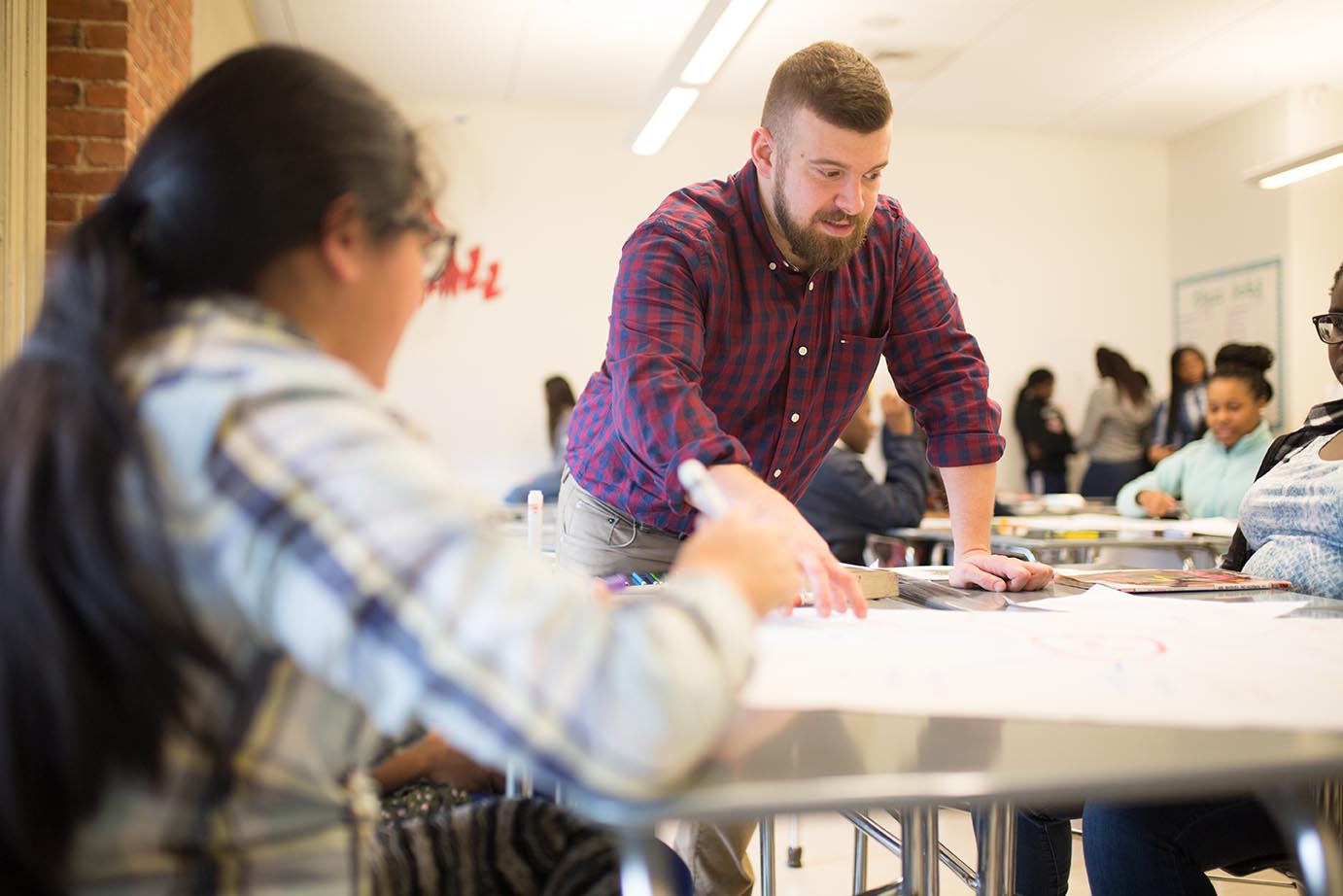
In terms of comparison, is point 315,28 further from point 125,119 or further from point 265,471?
point 265,471

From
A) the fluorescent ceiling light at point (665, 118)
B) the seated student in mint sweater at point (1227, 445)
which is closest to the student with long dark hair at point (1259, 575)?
the seated student in mint sweater at point (1227, 445)

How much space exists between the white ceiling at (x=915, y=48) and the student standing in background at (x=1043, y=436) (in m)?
1.70

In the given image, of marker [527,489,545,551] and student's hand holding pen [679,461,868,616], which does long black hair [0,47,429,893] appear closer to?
student's hand holding pen [679,461,868,616]

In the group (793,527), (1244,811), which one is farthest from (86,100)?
(1244,811)

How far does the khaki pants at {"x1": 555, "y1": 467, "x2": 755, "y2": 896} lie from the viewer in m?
1.65

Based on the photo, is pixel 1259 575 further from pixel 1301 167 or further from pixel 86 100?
pixel 1301 167

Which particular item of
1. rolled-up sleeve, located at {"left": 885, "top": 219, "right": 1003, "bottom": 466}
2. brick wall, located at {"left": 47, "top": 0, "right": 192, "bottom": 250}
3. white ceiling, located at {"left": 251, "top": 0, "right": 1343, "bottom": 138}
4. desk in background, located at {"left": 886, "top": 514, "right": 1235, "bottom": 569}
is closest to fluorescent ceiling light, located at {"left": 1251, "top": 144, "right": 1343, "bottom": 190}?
white ceiling, located at {"left": 251, "top": 0, "right": 1343, "bottom": 138}

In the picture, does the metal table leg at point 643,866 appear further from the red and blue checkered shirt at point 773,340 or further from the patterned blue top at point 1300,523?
the patterned blue top at point 1300,523

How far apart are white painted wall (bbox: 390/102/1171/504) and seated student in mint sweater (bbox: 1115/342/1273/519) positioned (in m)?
2.82

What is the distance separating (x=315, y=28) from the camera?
16.8ft

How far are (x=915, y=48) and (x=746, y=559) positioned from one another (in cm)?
514

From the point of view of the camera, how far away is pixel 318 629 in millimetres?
522

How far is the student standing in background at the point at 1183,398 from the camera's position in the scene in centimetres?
595

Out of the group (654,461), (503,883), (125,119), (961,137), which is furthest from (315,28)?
(503,883)
